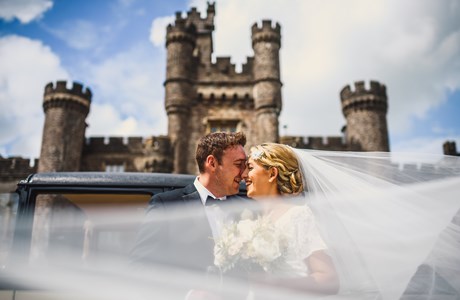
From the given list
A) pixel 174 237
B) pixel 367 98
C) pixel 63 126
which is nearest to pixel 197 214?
pixel 174 237

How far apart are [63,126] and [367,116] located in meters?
17.7

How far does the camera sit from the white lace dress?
244 cm

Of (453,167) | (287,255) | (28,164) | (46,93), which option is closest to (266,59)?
(46,93)

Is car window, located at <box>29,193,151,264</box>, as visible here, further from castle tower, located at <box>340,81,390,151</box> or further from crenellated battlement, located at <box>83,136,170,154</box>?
castle tower, located at <box>340,81,390,151</box>

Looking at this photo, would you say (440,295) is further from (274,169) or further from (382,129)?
(382,129)

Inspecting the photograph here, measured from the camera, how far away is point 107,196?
394 cm

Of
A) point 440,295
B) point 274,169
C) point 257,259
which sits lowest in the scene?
point 440,295

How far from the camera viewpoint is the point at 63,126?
68.0 feet

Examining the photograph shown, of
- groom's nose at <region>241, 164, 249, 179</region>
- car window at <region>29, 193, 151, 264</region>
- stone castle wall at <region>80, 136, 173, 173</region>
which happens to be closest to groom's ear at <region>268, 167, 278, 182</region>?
groom's nose at <region>241, 164, 249, 179</region>

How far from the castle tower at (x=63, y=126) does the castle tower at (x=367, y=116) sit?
15897 millimetres

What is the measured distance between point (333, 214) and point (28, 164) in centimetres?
2274

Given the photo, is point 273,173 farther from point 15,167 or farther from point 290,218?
point 15,167

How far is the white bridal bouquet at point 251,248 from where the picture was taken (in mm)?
2344

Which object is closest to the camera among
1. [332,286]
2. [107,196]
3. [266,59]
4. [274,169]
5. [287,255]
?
[332,286]
